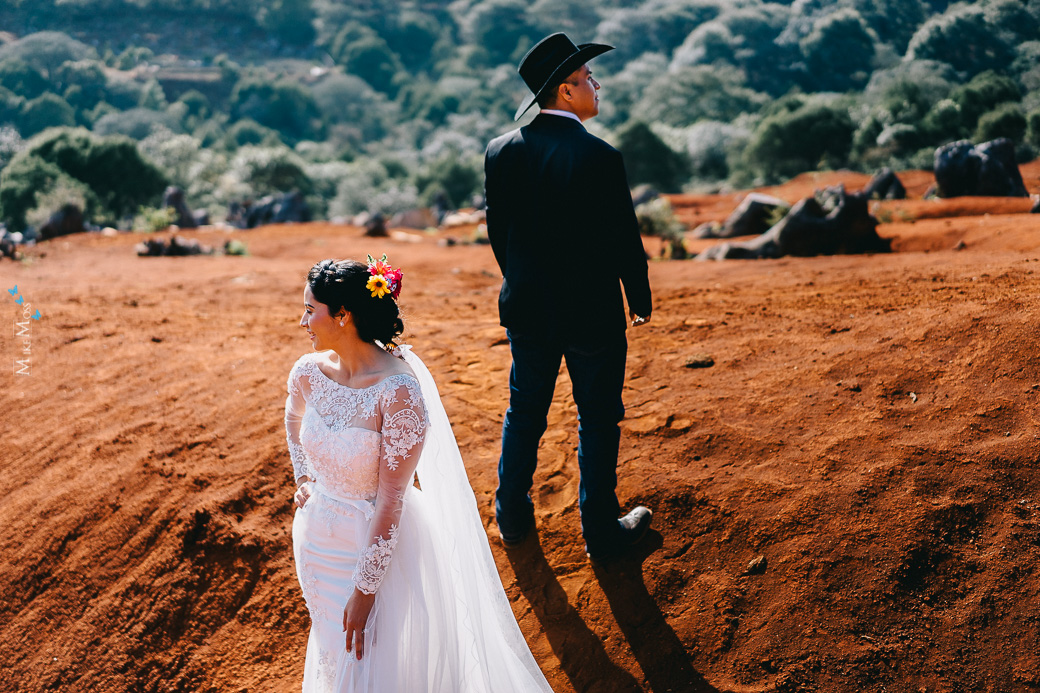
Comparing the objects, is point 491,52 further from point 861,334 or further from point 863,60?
point 861,334

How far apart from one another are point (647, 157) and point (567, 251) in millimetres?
29498

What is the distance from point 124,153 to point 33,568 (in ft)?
110

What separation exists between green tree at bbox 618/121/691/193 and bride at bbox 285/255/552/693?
2931 centimetres

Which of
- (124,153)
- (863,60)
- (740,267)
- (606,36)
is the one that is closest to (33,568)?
(740,267)

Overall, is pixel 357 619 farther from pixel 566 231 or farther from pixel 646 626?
pixel 566 231

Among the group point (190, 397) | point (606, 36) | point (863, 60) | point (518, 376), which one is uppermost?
point (606, 36)

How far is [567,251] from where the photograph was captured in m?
2.62

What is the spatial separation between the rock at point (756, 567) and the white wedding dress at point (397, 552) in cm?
99

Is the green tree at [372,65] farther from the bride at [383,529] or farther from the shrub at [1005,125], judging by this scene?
the bride at [383,529]

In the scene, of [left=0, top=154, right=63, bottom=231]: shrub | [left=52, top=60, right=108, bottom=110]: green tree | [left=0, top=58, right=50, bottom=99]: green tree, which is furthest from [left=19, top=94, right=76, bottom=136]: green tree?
[left=0, top=154, right=63, bottom=231]: shrub

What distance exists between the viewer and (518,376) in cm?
281

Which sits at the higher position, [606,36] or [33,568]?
[606,36]

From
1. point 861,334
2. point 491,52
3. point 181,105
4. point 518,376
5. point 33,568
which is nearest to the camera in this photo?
point 518,376

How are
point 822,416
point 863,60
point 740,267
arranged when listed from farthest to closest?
point 863,60 → point 740,267 → point 822,416
